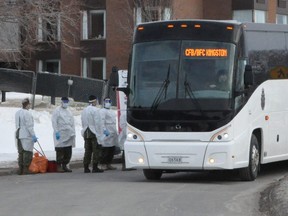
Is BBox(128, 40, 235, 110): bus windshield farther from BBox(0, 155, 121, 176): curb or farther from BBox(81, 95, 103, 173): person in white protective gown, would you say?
BBox(0, 155, 121, 176): curb

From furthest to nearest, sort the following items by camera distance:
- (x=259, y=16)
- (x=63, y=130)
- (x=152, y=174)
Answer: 1. (x=259, y=16)
2. (x=63, y=130)
3. (x=152, y=174)

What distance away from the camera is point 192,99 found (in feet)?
52.4

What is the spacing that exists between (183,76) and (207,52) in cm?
74

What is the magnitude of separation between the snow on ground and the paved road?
14.7 ft

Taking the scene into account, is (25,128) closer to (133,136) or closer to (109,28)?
(133,136)

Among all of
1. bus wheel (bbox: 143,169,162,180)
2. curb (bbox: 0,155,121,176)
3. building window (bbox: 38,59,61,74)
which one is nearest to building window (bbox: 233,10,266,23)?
building window (bbox: 38,59,61,74)

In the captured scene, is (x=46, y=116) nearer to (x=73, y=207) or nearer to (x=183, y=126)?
(x=183, y=126)

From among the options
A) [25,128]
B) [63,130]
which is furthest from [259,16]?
[25,128]

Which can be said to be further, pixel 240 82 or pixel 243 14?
pixel 243 14

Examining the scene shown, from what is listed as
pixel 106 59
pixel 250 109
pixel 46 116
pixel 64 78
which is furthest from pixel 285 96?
pixel 106 59

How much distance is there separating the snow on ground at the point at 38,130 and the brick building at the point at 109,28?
8.85 meters

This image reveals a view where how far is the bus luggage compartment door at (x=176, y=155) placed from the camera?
1580cm

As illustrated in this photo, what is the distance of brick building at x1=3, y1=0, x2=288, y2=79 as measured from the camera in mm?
44406

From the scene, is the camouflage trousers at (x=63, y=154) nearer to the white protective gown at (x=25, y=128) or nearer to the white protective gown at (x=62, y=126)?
the white protective gown at (x=62, y=126)
